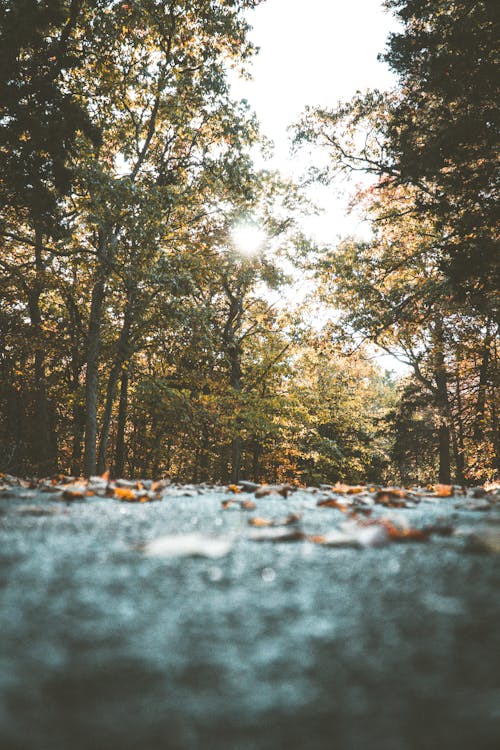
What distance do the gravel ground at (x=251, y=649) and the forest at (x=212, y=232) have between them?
26.8 ft

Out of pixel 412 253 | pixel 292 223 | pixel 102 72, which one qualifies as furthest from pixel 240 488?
pixel 292 223

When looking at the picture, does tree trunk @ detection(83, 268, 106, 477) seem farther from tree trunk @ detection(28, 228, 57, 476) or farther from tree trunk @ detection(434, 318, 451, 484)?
tree trunk @ detection(434, 318, 451, 484)

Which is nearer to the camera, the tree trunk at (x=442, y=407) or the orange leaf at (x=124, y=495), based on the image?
the orange leaf at (x=124, y=495)

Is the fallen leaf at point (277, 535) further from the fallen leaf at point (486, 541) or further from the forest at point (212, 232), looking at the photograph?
the forest at point (212, 232)

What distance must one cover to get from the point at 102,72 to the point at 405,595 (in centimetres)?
1416

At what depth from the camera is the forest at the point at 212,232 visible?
835 centimetres

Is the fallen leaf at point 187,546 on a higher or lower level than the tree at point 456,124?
lower

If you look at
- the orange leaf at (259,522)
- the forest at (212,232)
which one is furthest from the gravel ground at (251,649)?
the forest at (212,232)

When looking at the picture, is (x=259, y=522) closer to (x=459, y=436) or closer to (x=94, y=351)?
(x=94, y=351)

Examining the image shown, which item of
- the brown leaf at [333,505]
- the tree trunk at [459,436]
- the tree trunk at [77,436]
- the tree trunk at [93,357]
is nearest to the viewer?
the brown leaf at [333,505]

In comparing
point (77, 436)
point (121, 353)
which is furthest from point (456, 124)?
point (77, 436)

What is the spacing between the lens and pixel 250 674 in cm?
70

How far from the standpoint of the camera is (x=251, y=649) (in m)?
0.78

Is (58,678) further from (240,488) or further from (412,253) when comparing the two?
(412,253)
